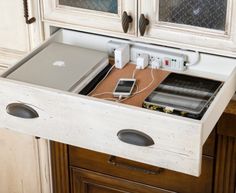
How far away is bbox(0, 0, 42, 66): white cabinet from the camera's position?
198cm

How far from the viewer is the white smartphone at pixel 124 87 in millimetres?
1706

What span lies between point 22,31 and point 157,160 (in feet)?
2.20

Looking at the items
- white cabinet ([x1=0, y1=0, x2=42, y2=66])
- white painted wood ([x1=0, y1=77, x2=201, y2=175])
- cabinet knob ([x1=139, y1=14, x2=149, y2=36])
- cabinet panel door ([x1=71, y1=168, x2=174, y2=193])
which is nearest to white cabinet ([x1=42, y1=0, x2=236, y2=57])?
cabinet knob ([x1=139, y1=14, x2=149, y2=36])

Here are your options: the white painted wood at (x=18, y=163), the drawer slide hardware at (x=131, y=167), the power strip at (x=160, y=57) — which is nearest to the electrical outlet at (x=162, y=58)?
the power strip at (x=160, y=57)

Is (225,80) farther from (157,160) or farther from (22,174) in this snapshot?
(22,174)

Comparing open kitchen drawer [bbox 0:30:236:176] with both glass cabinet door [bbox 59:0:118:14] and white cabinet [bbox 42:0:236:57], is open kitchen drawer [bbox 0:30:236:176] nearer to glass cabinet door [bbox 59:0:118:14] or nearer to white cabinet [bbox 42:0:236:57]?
white cabinet [bbox 42:0:236:57]

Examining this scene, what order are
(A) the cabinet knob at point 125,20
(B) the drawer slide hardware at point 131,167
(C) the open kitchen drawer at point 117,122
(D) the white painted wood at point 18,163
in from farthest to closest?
(D) the white painted wood at point 18,163, (B) the drawer slide hardware at point 131,167, (A) the cabinet knob at point 125,20, (C) the open kitchen drawer at point 117,122

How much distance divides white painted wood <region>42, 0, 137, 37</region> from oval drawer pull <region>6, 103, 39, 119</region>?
33 cm

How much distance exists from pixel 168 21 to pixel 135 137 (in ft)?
1.22

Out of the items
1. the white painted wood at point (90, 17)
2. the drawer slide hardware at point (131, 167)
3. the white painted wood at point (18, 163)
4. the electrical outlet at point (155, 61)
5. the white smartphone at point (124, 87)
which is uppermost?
the white painted wood at point (90, 17)

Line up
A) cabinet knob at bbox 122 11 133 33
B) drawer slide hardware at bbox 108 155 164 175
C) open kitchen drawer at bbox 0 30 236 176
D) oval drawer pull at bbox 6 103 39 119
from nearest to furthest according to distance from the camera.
Answer: open kitchen drawer at bbox 0 30 236 176, oval drawer pull at bbox 6 103 39 119, cabinet knob at bbox 122 11 133 33, drawer slide hardware at bbox 108 155 164 175

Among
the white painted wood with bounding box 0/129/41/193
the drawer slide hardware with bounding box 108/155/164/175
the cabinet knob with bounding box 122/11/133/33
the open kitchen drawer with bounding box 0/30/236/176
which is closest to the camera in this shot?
the open kitchen drawer with bounding box 0/30/236/176

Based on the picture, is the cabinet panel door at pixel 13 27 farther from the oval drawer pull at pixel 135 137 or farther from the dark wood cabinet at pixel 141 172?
the oval drawer pull at pixel 135 137

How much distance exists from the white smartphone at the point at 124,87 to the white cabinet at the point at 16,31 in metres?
0.36
